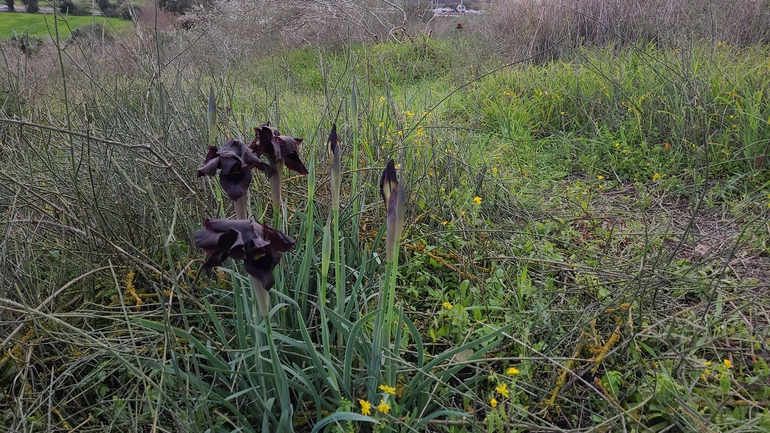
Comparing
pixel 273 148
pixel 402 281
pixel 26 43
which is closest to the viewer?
pixel 273 148

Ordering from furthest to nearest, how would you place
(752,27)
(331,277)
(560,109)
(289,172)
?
(752,27)
(560,109)
(289,172)
(331,277)

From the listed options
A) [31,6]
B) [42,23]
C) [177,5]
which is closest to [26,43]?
[31,6]

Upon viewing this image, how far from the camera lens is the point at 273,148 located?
3.66ft

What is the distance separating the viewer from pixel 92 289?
158cm

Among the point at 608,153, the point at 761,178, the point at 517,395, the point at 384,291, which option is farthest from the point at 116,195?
the point at 761,178

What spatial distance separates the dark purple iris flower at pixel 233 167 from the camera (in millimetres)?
981

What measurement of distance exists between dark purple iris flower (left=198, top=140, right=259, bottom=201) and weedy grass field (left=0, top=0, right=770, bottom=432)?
0.12 m

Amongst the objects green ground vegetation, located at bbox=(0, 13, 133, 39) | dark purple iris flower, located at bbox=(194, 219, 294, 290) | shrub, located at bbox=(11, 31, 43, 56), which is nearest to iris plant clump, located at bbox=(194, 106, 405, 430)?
dark purple iris flower, located at bbox=(194, 219, 294, 290)

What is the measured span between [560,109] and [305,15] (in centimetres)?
348

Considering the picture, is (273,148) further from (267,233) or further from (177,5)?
(177,5)

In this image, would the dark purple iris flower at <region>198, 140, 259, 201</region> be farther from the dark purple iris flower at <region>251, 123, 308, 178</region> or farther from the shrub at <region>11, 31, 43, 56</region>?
the shrub at <region>11, 31, 43, 56</region>

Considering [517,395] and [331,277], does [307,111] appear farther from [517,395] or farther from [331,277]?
[517,395]

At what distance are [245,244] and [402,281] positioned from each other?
3.73ft

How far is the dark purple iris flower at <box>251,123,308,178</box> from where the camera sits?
3.64 ft
